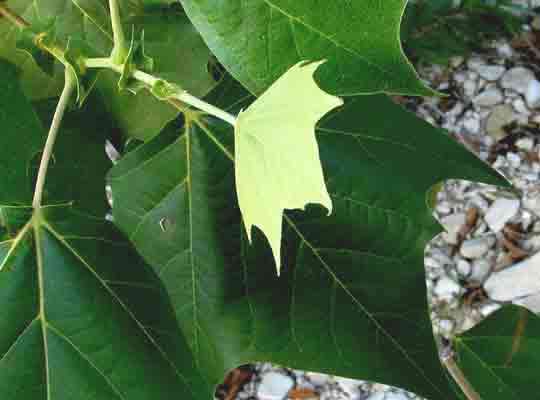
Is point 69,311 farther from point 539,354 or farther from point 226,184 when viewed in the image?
point 539,354

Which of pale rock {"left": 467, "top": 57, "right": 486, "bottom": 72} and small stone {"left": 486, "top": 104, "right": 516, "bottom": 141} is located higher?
pale rock {"left": 467, "top": 57, "right": 486, "bottom": 72}

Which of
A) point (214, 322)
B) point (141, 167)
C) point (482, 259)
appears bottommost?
point (482, 259)

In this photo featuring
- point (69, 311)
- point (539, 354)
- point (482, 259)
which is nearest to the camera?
point (69, 311)

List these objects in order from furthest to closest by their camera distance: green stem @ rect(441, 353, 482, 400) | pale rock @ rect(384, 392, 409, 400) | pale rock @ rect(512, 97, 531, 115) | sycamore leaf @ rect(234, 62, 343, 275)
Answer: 1. pale rock @ rect(512, 97, 531, 115)
2. pale rock @ rect(384, 392, 409, 400)
3. green stem @ rect(441, 353, 482, 400)
4. sycamore leaf @ rect(234, 62, 343, 275)

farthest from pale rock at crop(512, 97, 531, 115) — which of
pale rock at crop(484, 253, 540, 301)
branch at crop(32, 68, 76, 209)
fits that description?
branch at crop(32, 68, 76, 209)

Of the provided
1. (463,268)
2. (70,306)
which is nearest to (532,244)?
(463,268)

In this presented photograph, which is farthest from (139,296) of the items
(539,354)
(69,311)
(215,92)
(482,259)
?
(482,259)

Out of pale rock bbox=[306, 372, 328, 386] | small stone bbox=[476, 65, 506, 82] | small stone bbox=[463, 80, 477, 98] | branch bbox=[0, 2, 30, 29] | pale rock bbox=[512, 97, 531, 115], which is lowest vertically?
pale rock bbox=[306, 372, 328, 386]

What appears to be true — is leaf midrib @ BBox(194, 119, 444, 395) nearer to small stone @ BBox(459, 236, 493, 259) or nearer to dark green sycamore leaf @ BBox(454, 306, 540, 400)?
dark green sycamore leaf @ BBox(454, 306, 540, 400)
